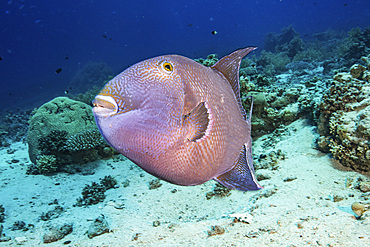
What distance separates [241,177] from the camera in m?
1.18

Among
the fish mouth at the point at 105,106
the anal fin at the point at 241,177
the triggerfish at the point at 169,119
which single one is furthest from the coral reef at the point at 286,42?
the fish mouth at the point at 105,106

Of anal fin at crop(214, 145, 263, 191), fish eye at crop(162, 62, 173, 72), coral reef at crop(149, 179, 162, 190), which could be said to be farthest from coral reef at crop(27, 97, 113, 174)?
fish eye at crop(162, 62, 173, 72)

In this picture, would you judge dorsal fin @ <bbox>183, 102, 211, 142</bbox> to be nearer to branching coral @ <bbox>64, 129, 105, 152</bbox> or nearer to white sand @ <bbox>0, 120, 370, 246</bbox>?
white sand @ <bbox>0, 120, 370, 246</bbox>

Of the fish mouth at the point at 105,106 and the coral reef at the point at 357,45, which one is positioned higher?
the coral reef at the point at 357,45

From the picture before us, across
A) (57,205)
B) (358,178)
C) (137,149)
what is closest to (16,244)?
(57,205)

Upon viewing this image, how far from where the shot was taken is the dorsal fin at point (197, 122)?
88 centimetres

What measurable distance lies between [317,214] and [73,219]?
4.14 meters

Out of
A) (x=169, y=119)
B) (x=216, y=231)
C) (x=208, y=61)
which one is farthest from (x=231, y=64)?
(x=208, y=61)

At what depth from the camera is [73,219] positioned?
12.6ft

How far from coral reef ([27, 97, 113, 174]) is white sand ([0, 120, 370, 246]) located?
665 millimetres

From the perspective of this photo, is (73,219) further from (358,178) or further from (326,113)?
(326,113)

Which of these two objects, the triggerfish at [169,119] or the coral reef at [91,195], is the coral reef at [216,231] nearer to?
the triggerfish at [169,119]

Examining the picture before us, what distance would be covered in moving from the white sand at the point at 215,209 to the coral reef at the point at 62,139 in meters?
0.66

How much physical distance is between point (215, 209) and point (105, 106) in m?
3.45
